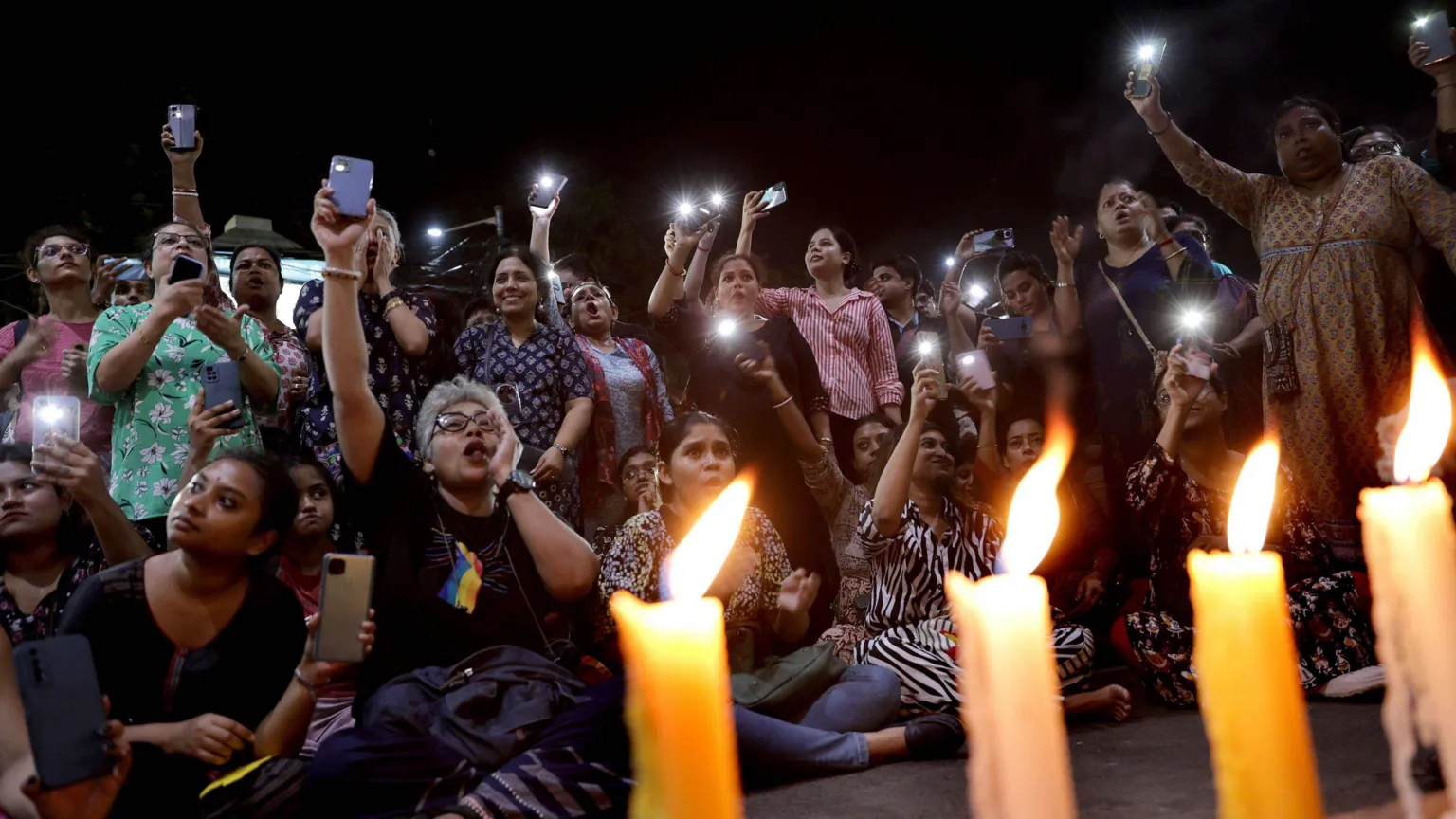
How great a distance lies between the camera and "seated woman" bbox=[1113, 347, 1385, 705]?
159 inches

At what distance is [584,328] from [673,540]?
5.66ft

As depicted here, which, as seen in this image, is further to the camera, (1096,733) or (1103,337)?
(1103,337)

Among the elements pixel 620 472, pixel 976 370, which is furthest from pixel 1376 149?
pixel 620 472

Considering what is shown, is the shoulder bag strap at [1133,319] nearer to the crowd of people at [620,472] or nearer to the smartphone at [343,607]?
the crowd of people at [620,472]

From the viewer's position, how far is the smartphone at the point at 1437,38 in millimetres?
4188

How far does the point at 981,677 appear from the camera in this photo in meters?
0.87

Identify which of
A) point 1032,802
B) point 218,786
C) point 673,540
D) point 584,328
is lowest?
point 218,786

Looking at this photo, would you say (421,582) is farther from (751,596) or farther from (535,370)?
(535,370)

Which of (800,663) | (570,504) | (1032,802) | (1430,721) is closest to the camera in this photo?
(1032,802)

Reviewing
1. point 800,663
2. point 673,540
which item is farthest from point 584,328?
point 800,663

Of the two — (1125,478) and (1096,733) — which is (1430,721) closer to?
(1096,733)

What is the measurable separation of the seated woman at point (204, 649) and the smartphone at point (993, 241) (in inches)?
156

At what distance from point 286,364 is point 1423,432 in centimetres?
393

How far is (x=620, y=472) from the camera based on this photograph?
15.3ft
